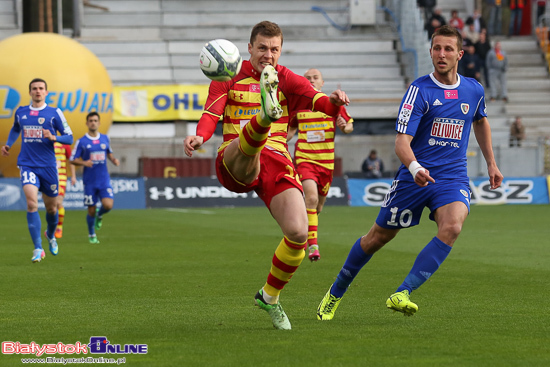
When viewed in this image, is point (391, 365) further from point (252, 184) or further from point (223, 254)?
point (223, 254)

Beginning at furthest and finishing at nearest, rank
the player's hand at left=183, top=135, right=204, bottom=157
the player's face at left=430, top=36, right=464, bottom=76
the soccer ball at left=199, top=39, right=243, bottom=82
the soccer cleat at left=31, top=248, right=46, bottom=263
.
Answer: the soccer cleat at left=31, top=248, right=46, bottom=263 → the player's face at left=430, top=36, right=464, bottom=76 → the soccer ball at left=199, top=39, right=243, bottom=82 → the player's hand at left=183, top=135, right=204, bottom=157

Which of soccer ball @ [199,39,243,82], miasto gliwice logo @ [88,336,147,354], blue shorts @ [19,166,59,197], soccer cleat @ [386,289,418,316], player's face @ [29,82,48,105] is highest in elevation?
soccer ball @ [199,39,243,82]

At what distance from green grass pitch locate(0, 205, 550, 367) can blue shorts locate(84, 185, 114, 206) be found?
2.57 feet

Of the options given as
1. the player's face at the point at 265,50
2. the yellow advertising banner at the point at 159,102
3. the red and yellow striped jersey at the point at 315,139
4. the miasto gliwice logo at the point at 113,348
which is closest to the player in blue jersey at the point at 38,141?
the red and yellow striped jersey at the point at 315,139

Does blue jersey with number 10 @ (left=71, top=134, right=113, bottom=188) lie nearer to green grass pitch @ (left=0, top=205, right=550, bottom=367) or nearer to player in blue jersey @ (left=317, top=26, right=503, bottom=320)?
green grass pitch @ (left=0, top=205, right=550, bottom=367)

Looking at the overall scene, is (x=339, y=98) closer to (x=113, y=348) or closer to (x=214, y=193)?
(x=113, y=348)

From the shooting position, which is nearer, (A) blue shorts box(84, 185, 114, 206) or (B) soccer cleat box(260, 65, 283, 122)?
(B) soccer cleat box(260, 65, 283, 122)

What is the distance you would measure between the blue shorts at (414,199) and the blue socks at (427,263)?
0.84 feet

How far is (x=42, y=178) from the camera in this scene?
44.3ft

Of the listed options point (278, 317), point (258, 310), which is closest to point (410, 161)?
point (278, 317)

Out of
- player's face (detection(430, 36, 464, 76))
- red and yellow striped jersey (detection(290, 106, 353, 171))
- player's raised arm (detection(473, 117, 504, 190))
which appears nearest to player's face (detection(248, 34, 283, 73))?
player's face (detection(430, 36, 464, 76))

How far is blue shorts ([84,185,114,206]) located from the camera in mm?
17188

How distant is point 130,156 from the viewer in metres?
32.2

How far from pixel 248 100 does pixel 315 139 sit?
19.2 feet
